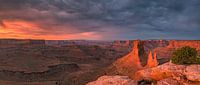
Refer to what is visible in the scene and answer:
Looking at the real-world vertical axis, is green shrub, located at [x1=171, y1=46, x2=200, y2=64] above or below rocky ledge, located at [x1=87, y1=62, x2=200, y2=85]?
above

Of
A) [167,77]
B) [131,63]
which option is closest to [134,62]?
[131,63]

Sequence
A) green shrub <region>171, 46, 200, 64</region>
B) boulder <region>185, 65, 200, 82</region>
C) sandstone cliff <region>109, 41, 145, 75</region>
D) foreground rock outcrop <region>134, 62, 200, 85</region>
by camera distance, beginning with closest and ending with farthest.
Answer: boulder <region>185, 65, 200, 82</region>
foreground rock outcrop <region>134, 62, 200, 85</region>
green shrub <region>171, 46, 200, 64</region>
sandstone cliff <region>109, 41, 145, 75</region>

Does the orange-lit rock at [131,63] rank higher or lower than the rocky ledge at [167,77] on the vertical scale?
lower

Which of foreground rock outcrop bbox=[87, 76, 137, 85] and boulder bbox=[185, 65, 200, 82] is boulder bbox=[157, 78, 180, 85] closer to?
boulder bbox=[185, 65, 200, 82]

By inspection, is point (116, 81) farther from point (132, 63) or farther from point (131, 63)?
point (131, 63)

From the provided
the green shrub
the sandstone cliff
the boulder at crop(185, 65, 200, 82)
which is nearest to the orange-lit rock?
the sandstone cliff

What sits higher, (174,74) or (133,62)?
(174,74)

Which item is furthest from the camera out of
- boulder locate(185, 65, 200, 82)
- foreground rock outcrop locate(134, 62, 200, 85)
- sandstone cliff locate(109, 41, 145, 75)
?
sandstone cliff locate(109, 41, 145, 75)

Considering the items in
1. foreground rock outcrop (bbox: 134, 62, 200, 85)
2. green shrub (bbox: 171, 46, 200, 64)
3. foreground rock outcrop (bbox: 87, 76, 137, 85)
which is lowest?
foreground rock outcrop (bbox: 87, 76, 137, 85)

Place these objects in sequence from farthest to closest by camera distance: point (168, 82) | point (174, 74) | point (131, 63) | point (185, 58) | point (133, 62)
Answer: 1. point (131, 63)
2. point (133, 62)
3. point (185, 58)
4. point (174, 74)
5. point (168, 82)

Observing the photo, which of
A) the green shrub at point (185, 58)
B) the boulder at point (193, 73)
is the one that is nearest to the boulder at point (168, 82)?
the boulder at point (193, 73)

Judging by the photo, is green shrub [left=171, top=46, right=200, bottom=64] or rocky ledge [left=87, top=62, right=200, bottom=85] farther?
green shrub [left=171, top=46, right=200, bottom=64]

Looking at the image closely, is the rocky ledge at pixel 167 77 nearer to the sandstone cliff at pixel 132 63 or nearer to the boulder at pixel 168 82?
the boulder at pixel 168 82

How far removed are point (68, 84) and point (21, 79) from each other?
42342 mm
